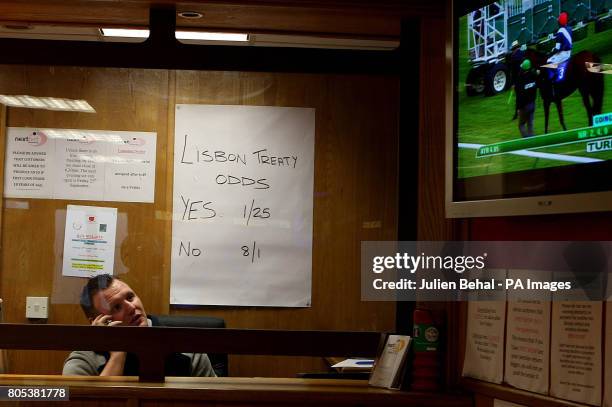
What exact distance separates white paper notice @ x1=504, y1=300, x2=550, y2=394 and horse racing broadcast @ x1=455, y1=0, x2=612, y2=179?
407 millimetres

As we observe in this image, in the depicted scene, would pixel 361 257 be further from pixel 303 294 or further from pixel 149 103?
pixel 149 103

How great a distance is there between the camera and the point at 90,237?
110 inches

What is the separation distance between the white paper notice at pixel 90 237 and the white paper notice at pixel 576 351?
151cm

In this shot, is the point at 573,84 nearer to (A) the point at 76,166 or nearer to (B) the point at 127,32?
(B) the point at 127,32

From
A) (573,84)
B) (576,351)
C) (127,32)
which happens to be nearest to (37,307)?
(127,32)

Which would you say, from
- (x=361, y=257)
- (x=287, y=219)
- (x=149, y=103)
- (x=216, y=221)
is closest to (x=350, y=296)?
(x=361, y=257)

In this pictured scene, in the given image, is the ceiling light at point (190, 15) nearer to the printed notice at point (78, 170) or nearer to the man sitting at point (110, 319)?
the printed notice at point (78, 170)

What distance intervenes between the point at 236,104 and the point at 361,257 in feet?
2.34

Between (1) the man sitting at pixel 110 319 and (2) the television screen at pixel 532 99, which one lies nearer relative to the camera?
(2) the television screen at pixel 532 99

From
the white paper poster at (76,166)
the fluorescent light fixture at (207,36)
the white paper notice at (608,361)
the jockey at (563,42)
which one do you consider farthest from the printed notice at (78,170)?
the white paper notice at (608,361)

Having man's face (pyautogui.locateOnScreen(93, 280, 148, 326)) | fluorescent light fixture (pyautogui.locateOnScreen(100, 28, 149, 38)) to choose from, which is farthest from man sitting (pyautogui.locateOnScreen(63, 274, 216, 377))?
fluorescent light fixture (pyautogui.locateOnScreen(100, 28, 149, 38))

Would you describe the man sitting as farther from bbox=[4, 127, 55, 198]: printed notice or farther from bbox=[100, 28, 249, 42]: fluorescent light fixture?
bbox=[100, 28, 249, 42]: fluorescent light fixture

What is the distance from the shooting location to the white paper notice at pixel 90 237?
2.79 meters

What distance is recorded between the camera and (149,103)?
285 cm
